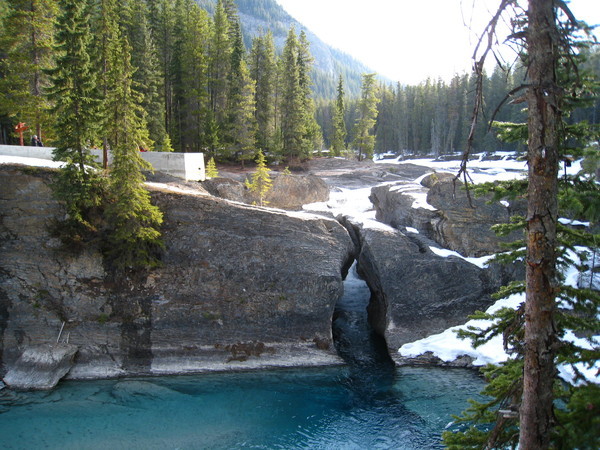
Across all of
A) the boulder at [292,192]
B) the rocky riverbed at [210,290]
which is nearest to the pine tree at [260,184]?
the boulder at [292,192]

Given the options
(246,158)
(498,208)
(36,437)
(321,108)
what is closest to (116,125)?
(36,437)

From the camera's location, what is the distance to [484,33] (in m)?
4.66

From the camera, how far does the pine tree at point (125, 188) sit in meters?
18.2

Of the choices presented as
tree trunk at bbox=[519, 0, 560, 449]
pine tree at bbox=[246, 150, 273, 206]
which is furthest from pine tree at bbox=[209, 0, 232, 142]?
tree trunk at bbox=[519, 0, 560, 449]

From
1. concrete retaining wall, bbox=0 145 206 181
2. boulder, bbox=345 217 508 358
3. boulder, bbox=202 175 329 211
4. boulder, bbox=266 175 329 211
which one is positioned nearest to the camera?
boulder, bbox=345 217 508 358

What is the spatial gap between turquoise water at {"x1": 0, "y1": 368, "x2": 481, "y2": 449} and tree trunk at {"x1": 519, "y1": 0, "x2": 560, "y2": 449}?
9.93 m

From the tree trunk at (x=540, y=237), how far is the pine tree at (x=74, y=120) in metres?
18.4

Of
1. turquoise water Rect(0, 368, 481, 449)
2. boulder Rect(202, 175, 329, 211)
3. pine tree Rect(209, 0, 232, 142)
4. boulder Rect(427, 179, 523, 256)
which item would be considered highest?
pine tree Rect(209, 0, 232, 142)

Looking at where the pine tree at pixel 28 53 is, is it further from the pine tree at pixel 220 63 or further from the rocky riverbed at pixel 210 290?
the pine tree at pixel 220 63

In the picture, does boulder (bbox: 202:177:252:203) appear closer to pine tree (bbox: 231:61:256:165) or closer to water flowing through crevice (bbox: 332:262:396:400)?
water flowing through crevice (bbox: 332:262:396:400)

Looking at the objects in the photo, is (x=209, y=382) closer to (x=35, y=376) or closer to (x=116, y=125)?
(x=35, y=376)

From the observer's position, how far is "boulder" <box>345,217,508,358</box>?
20.2m

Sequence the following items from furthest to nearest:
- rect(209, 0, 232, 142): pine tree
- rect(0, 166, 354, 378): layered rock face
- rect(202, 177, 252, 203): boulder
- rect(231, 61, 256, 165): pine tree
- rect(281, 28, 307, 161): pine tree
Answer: rect(209, 0, 232, 142): pine tree → rect(281, 28, 307, 161): pine tree → rect(231, 61, 256, 165): pine tree → rect(202, 177, 252, 203): boulder → rect(0, 166, 354, 378): layered rock face

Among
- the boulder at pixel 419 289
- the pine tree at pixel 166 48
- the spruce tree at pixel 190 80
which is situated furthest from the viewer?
the pine tree at pixel 166 48
